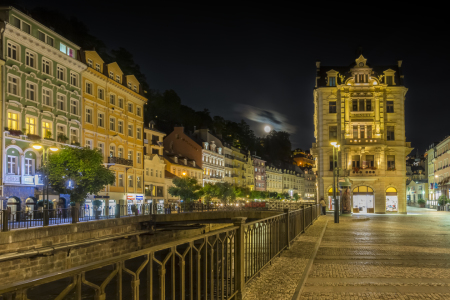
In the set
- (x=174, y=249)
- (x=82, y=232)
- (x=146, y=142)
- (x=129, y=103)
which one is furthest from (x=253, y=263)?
(x=146, y=142)

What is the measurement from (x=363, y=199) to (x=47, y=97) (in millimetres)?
36352

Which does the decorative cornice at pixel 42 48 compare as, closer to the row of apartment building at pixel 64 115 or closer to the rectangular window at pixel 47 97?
the row of apartment building at pixel 64 115

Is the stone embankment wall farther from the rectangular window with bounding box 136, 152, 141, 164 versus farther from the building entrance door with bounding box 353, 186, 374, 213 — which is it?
the building entrance door with bounding box 353, 186, 374, 213

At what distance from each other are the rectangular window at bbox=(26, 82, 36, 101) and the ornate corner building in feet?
106

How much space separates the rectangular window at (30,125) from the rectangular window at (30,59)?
4219 mm

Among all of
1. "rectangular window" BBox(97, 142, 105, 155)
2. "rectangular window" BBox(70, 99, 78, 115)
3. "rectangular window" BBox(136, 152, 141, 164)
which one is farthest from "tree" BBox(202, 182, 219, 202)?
"rectangular window" BBox(70, 99, 78, 115)

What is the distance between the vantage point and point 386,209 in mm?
54938

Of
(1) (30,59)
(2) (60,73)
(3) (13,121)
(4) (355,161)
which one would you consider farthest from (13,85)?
(4) (355,161)

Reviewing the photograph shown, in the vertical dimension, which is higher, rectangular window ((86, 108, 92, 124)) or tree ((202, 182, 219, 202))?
rectangular window ((86, 108, 92, 124))

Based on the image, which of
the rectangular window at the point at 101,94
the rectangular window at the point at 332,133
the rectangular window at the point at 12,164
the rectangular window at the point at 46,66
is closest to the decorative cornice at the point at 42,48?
the rectangular window at the point at 46,66

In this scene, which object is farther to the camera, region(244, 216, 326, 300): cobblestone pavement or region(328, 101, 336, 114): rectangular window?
region(328, 101, 336, 114): rectangular window

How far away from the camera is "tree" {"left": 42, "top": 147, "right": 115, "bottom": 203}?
115 ft

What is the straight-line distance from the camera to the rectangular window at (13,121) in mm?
34250

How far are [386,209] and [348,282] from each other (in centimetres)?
4882
